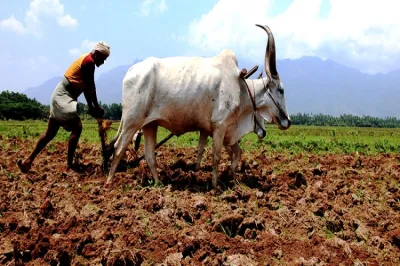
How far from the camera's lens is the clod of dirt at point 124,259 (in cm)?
397

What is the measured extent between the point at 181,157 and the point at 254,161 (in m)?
1.54

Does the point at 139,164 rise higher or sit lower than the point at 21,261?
higher

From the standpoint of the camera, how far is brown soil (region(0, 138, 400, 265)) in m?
4.18

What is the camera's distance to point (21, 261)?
402cm

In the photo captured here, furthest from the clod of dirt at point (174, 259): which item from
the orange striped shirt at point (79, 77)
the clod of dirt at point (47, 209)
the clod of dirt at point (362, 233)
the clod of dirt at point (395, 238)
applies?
the orange striped shirt at point (79, 77)

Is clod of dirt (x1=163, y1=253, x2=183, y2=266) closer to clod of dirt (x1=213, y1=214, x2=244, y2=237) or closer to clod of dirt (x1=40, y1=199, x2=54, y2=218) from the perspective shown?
clod of dirt (x1=213, y1=214, x2=244, y2=237)

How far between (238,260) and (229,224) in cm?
86

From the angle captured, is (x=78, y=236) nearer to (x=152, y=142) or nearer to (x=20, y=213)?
(x=20, y=213)

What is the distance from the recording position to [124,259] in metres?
3.99

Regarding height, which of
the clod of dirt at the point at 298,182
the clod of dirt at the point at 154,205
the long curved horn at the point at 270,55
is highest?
the long curved horn at the point at 270,55

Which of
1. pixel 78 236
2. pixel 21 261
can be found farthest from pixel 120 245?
pixel 21 261

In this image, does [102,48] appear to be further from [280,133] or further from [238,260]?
[280,133]

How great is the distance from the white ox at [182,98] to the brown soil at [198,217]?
73cm

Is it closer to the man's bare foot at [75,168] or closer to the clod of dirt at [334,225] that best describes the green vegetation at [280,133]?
the man's bare foot at [75,168]
